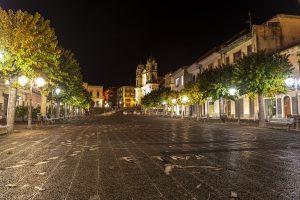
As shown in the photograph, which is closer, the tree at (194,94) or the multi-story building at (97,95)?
the tree at (194,94)

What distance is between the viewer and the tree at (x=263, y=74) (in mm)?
27812

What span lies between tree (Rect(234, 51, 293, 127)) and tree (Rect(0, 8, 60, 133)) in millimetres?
17400

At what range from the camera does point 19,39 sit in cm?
2025

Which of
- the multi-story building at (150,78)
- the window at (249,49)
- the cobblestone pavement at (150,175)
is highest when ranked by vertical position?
the multi-story building at (150,78)

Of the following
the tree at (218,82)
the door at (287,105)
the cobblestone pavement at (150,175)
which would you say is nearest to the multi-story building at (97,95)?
the tree at (218,82)

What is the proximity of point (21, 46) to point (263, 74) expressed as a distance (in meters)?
20.1

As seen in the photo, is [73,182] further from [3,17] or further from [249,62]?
[249,62]

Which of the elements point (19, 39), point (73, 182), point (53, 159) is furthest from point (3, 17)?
point (73, 182)

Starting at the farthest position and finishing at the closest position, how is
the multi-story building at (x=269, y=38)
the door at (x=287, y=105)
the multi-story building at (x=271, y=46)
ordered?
the multi-story building at (x=269, y=38), the multi-story building at (x=271, y=46), the door at (x=287, y=105)

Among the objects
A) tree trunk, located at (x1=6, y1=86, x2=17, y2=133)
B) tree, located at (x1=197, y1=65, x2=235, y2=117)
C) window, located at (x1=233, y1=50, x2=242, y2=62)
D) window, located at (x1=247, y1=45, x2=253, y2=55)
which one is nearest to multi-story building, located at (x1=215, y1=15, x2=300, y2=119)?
window, located at (x1=247, y1=45, x2=253, y2=55)

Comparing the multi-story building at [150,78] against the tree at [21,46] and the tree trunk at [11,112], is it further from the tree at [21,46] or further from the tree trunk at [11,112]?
the tree trunk at [11,112]

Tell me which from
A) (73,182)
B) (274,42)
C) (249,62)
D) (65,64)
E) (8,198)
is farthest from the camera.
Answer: (65,64)

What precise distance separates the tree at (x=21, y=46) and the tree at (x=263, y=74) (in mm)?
17400

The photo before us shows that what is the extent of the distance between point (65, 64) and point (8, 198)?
41.8 meters
